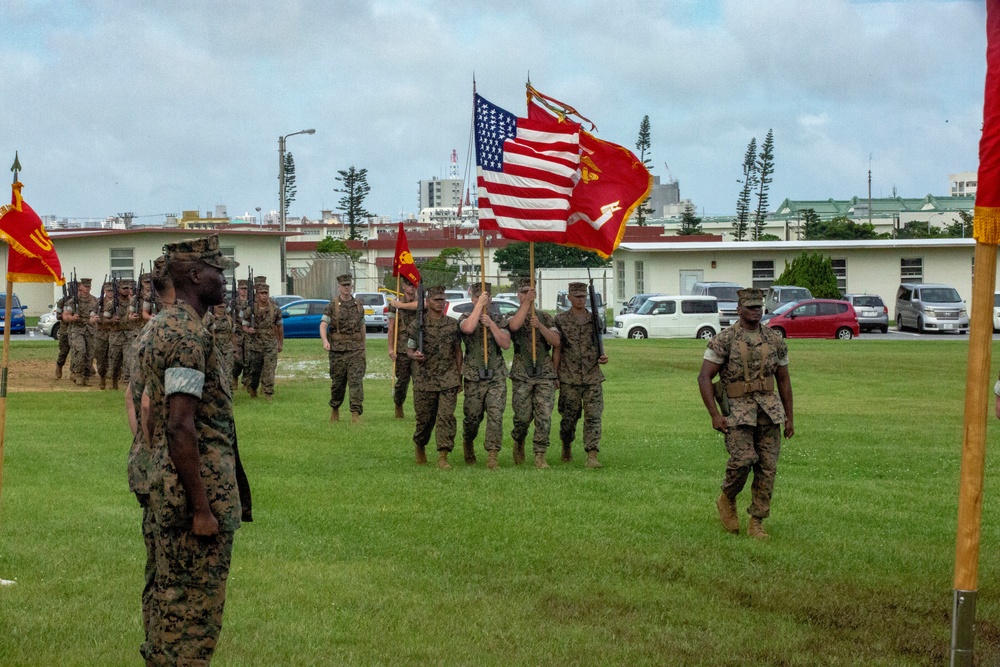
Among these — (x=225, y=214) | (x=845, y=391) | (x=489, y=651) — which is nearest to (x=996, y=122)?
(x=489, y=651)

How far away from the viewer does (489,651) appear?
7.36 meters

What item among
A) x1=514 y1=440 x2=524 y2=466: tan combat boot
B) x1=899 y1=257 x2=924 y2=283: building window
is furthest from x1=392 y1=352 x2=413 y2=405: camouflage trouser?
x1=899 y1=257 x2=924 y2=283: building window

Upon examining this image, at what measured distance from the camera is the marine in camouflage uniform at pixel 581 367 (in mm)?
14648

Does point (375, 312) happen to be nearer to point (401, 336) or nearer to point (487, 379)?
point (401, 336)

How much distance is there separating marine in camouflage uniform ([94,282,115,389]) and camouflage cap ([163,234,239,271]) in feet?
63.9

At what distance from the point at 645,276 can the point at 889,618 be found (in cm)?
5312

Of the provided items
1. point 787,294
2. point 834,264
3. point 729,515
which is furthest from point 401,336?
point 834,264

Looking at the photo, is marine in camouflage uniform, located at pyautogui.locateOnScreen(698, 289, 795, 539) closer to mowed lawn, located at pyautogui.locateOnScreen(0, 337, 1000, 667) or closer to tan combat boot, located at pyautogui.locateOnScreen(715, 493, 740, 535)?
tan combat boot, located at pyautogui.locateOnScreen(715, 493, 740, 535)

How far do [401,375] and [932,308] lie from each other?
34932 mm

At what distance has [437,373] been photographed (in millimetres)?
14617

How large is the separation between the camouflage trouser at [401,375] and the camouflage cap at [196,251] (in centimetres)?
1280

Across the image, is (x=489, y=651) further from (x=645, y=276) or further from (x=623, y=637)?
(x=645, y=276)

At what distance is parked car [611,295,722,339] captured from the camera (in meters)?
44.7

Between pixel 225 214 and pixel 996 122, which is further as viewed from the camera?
pixel 225 214
